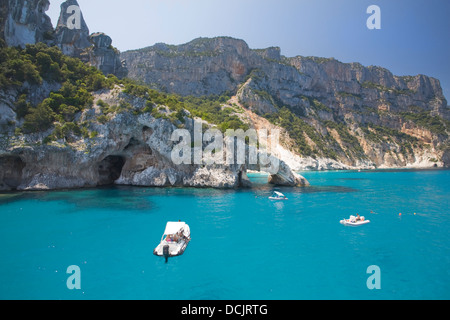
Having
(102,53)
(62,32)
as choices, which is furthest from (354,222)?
(62,32)

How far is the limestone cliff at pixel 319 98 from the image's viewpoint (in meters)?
98.0

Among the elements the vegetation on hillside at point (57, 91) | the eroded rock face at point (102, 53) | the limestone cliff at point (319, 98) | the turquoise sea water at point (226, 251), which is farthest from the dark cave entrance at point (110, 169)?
the limestone cliff at point (319, 98)

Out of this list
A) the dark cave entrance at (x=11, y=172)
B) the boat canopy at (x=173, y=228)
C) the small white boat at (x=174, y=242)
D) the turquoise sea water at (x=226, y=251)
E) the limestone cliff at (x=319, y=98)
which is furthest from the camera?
the limestone cliff at (x=319, y=98)

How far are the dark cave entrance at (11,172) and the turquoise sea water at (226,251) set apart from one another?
27.5 feet

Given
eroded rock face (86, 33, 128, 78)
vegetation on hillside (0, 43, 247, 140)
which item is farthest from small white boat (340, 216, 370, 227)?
eroded rock face (86, 33, 128, 78)

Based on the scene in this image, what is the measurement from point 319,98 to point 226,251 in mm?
123716

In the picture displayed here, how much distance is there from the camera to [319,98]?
122562mm

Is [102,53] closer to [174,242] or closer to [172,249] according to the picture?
[174,242]

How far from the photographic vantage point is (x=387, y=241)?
51.7 feet

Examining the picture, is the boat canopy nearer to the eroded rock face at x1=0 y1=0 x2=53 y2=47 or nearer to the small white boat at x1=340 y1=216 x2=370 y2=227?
the small white boat at x1=340 y1=216 x2=370 y2=227

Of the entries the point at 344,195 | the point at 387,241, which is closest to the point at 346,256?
the point at 387,241

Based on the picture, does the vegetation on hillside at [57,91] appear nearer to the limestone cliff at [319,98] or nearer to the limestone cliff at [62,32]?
the limestone cliff at [62,32]

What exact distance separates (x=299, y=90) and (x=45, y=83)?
10435 cm
